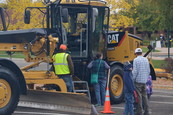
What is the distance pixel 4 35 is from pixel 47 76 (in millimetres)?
1613

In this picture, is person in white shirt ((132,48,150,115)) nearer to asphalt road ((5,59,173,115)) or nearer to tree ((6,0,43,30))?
asphalt road ((5,59,173,115))

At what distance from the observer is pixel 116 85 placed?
14500 mm

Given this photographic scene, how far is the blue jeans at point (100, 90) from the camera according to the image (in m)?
13.2

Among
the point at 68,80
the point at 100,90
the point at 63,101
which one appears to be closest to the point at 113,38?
the point at 100,90

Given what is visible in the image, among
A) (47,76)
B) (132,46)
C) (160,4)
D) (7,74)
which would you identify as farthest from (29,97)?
(160,4)

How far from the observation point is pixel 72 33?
13.5 meters

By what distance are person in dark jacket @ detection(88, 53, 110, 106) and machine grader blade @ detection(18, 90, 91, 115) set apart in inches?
65.6

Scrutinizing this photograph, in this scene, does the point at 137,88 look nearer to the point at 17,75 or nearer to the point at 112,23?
the point at 17,75

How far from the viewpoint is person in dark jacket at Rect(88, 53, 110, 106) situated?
1326 cm

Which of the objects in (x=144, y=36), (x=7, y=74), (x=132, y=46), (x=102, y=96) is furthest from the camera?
(x=144, y=36)

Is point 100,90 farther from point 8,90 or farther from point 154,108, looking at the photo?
point 8,90

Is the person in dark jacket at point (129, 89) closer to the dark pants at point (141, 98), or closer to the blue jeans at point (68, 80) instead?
the dark pants at point (141, 98)

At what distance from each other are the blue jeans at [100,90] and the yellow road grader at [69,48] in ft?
1.52

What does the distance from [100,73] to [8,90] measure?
144 inches
